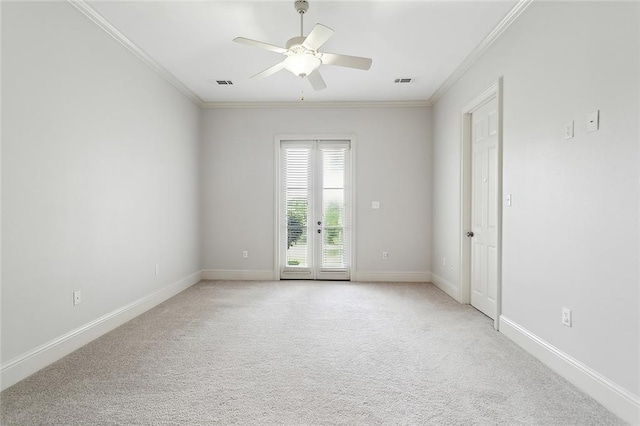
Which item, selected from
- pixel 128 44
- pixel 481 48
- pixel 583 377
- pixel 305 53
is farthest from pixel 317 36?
pixel 583 377

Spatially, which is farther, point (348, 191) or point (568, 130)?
point (348, 191)

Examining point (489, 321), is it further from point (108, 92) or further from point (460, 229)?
point (108, 92)

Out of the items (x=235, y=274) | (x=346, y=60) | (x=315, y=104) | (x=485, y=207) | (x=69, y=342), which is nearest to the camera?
(x=69, y=342)

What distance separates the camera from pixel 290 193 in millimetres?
5781

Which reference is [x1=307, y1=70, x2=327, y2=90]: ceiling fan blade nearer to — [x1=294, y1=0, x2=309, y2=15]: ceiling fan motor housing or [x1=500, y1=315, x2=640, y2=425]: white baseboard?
[x1=294, y1=0, x2=309, y2=15]: ceiling fan motor housing

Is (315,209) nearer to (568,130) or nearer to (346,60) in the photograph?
(346,60)

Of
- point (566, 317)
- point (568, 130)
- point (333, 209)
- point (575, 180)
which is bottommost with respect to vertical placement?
point (566, 317)

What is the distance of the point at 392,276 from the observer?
565cm

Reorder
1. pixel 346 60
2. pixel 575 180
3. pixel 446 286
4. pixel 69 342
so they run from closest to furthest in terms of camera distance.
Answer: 1. pixel 575 180
2. pixel 69 342
3. pixel 346 60
4. pixel 446 286

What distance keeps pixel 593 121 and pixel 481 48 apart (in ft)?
6.06

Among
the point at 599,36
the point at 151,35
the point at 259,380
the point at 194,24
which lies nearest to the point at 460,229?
the point at 599,36

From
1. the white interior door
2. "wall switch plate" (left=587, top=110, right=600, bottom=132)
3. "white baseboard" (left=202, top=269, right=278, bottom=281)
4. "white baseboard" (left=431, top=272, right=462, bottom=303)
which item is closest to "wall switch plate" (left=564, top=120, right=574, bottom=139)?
"wall switch plate" (left=587, top=110, right=600, bottom=132)

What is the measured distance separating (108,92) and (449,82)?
13.0ft

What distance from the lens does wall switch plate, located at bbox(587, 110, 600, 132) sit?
215 centimetres
